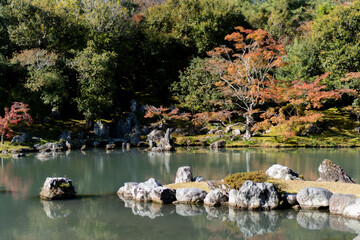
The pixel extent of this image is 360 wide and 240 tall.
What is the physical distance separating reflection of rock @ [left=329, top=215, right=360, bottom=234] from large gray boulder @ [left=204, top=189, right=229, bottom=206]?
10.2 ft

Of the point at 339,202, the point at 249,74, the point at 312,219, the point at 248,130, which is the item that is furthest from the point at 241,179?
the point at 249,74

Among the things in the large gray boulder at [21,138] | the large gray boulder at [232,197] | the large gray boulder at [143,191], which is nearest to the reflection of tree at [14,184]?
the large gray boulder at [143,191]

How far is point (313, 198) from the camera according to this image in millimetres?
10320

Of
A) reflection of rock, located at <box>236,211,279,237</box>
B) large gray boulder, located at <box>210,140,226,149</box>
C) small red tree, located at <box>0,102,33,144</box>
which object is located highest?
small red tree, located at <box>0,102,33,144</box>

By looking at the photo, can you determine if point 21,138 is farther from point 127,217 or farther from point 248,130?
point 127,217

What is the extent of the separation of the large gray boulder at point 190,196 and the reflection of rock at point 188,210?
0.25m

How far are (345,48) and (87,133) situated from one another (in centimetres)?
2514

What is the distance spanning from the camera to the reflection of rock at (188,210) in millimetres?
10148

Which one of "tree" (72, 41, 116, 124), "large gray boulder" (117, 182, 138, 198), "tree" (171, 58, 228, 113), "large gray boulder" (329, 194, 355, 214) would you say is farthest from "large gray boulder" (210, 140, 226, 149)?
"large gray boulder" (329, 194, 355, 214)

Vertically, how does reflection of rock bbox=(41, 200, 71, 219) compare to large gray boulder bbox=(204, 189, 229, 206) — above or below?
below

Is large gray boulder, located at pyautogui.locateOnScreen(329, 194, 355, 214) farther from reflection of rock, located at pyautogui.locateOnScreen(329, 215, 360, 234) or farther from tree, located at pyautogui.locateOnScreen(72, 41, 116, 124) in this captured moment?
tree, located at pyautogui.locateOnScreen(72, 41, 116, 124)

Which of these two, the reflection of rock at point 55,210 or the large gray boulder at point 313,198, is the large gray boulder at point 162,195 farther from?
the large gray boulder at point 313,198

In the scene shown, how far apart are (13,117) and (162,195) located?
19093mm

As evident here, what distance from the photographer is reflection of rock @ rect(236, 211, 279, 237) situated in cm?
871
